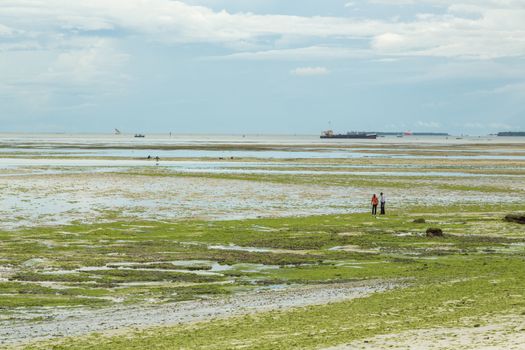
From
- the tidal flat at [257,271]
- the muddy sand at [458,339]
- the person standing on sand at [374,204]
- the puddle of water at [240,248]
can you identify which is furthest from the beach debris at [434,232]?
the muddy sand at [458,339]

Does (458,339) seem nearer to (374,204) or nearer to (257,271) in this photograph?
(257,271)

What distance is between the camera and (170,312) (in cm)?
2147

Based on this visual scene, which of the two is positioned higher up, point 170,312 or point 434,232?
point 434,232

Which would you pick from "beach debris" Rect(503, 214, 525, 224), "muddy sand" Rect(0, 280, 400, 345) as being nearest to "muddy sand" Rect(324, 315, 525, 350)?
"muddy sand" Rect(0, 280, 400, 345)

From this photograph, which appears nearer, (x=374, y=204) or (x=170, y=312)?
(x=170, y=312)

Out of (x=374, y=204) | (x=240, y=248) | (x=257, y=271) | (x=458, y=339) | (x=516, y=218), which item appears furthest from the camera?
(x=374, y=204)

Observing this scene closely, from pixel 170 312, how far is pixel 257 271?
7.17m

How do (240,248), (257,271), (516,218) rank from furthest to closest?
(516,218), (240,248), (257,271)

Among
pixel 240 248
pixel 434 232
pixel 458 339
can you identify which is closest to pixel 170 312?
pixel 458 339

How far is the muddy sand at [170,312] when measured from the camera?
1933 cm

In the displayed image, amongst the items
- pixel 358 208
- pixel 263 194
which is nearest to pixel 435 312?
pixel 358 208

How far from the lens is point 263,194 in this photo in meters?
62.0

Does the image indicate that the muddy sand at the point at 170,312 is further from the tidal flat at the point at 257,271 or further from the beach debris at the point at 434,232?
the beach debris at the point at 434,232

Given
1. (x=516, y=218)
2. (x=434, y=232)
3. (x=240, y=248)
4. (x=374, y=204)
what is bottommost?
(x=240, y=248)
